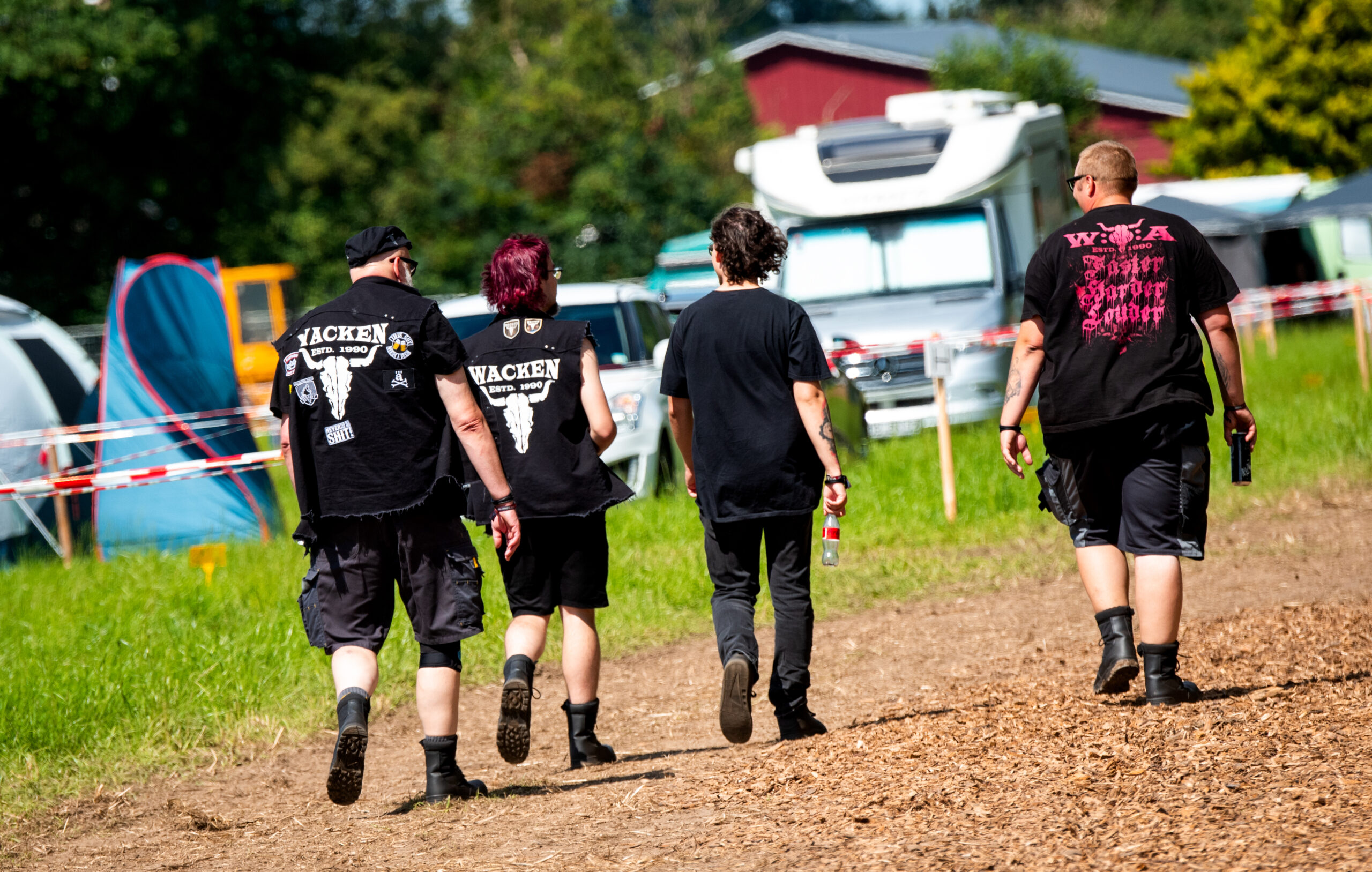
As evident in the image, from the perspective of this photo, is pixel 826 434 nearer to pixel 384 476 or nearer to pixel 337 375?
pixel 384 476

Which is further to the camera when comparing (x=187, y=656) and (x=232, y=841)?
(x=187, y=656)

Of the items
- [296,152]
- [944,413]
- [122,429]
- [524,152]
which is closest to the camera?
[944,413]

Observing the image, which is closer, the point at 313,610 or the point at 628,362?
the point at 313,610

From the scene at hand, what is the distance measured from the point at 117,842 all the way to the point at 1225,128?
1511 inches

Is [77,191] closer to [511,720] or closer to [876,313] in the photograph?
[876,313]

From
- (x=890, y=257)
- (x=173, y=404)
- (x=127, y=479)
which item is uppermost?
(x=890, y=257)

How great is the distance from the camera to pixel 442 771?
4.94 m

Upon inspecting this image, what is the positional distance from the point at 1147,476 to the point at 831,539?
1.11 meters

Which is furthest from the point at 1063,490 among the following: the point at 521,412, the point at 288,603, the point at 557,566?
the point at 288,603

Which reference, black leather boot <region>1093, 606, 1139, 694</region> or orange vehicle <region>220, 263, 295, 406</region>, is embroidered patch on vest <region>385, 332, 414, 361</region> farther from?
orange vehicle <region>220, 263, 295, 406</region>

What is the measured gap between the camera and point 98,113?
91.3 feet

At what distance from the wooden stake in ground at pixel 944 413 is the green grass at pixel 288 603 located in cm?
14

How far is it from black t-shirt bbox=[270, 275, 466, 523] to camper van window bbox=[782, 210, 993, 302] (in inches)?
380

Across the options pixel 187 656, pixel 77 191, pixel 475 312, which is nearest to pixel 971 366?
pixel 475 312
